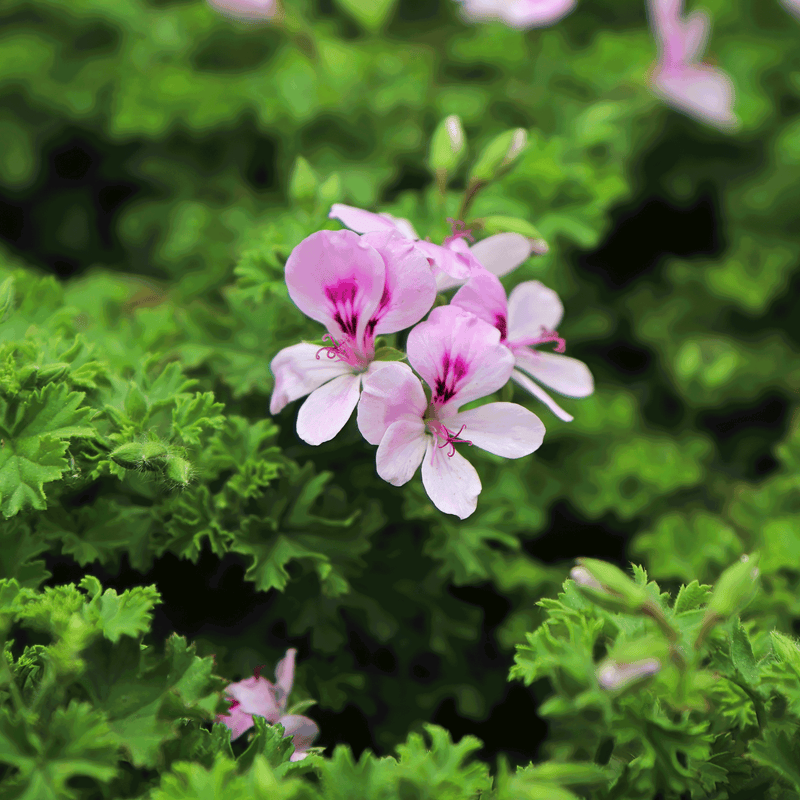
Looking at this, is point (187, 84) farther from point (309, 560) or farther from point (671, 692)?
point (671, 692)

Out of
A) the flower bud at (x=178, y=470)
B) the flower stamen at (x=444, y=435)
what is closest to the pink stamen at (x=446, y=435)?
the flower stamen at (x=444, y=435)

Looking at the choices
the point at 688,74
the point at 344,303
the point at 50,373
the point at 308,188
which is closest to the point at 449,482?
the point at 344,303

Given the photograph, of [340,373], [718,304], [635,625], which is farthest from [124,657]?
[718,304]

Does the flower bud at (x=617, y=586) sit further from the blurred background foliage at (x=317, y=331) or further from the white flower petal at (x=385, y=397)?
the blurred background foliage at (x=317, y=331)

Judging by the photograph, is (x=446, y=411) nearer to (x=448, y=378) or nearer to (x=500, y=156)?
(x=448, y=378)

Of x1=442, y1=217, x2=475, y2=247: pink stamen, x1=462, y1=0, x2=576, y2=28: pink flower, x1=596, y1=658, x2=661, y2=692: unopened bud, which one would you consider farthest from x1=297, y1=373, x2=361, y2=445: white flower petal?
x1=462, y1=0, x2=576, y2=28: pink flower

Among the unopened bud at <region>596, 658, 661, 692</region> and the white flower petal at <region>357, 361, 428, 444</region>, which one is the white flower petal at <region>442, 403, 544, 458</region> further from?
the unopened bud at <region>596, 658, 661, 692</region>
